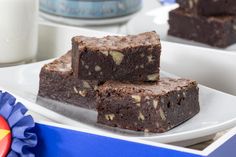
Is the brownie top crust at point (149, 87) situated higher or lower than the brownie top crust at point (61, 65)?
higher

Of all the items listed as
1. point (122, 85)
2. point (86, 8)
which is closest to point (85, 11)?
point (86, 8)

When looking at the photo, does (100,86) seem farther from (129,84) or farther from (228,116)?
(228,116)

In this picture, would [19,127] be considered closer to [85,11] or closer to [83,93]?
[83,93]

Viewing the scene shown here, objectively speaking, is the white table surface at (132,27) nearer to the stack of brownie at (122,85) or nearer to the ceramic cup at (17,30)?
the ceramic cup at (17,30)

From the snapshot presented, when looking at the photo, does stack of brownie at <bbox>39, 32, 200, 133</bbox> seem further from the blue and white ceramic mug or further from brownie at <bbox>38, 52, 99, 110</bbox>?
the blue and white ceramic mug

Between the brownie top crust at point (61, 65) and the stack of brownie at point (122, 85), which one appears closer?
the stack of brownie at point (122, 85)

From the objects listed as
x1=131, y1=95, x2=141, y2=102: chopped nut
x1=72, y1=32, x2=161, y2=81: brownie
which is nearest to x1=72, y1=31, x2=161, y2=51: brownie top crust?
x1=72, y1=32, x2=161, y2=81: brownie

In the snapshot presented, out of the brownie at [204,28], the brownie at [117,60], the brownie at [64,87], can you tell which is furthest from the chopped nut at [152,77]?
the brownie at [204,28]
